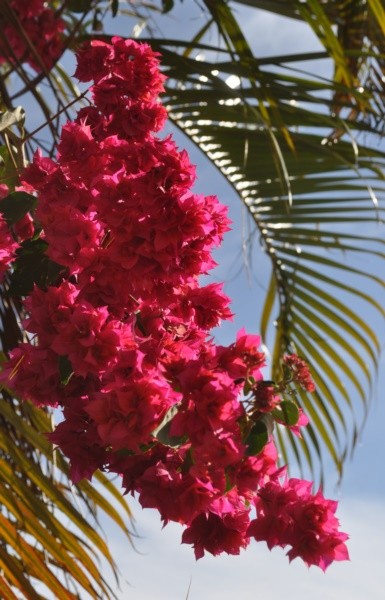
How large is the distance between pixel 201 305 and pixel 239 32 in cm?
88

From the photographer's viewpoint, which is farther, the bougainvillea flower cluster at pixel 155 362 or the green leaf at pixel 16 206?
the green leaf at pixel 16 206

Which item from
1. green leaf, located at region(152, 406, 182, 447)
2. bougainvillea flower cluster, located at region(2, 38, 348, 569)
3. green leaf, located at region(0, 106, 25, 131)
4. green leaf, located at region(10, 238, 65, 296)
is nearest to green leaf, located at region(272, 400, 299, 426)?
bougainvillea flower cluster, located at region(2, 38, 348, 569)

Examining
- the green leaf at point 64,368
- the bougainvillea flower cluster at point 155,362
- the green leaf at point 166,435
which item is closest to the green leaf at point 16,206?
the bougainvillea flower cluster at point 155,362

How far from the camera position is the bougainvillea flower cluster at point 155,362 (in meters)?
0.75

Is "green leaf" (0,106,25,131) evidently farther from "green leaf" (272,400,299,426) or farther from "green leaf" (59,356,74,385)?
"green leaf" (272,400,299,426)

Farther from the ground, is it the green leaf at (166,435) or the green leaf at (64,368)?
the green leaf at (64,368)

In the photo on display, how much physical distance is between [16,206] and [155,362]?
0.29 meters

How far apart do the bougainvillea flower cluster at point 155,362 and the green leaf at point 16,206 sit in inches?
1.4

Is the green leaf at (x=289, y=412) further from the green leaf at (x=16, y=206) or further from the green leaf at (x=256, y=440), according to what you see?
the green leaf at (x=16, y=206)

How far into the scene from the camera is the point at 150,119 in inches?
38.6

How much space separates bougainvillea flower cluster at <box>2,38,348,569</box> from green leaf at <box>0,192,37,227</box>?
0.03 metres

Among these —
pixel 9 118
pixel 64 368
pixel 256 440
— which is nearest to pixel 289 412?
pixel 256 440

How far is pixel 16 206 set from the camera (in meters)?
0.99

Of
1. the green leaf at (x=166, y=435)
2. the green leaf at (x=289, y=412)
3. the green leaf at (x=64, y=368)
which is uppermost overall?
the green leaf at (x=289, y=412)
